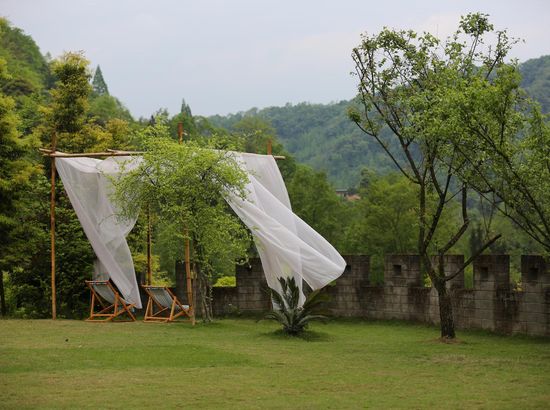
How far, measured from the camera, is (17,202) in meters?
18.7

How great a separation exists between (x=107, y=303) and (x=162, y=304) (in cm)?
131

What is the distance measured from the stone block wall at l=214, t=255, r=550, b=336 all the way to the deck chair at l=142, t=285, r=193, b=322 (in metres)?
1.66

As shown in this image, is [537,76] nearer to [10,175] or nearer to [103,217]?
[10,175]

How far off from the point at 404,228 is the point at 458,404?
4268cm

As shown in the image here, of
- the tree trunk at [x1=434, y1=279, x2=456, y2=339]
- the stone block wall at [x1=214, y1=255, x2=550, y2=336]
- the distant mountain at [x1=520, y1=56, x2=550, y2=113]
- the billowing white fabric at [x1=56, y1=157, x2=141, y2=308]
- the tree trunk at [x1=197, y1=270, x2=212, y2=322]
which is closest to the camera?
the tree trunk at [x1=434, y1=279, x2=456, y2=339]

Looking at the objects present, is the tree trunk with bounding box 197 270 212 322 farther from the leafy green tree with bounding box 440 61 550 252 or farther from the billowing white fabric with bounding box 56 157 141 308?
the leafy green tree with bounding box 440 61 550 252

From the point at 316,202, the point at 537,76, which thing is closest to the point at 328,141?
the point at 537,76

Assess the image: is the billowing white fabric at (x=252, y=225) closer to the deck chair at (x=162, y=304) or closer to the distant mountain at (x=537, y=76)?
the deck chair at (x=162, y=304)

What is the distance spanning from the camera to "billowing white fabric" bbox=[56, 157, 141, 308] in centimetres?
1733

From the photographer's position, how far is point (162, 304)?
1762cm

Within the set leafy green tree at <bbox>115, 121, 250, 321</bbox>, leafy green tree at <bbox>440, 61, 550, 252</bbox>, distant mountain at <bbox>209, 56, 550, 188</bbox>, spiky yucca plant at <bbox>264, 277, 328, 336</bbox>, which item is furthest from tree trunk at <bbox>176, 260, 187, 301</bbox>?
distant mountain at <bbox>209, 56, 550, 188</bbox>

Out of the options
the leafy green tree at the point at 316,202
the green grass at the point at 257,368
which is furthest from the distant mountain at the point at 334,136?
the green grass at the point at 257,368

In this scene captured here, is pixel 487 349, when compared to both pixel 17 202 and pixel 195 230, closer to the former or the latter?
pixel 195 230

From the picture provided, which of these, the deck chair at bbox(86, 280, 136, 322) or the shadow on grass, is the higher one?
the deck chair at bbox(86, 280, 136, 322)
